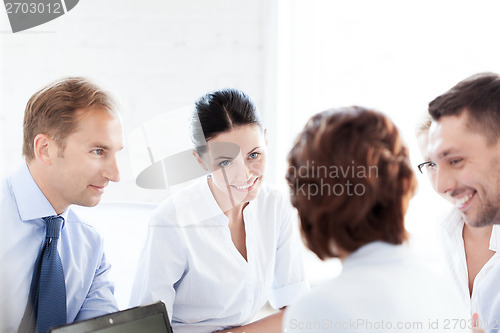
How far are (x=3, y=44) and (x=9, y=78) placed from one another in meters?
0.12

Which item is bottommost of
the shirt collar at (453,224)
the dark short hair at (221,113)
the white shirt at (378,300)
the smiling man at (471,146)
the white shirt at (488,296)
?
the white shirt at (488,296)

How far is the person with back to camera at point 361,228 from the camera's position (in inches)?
28.8

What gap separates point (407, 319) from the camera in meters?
0.74

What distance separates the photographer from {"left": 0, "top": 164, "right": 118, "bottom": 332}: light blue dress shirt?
1153 mm

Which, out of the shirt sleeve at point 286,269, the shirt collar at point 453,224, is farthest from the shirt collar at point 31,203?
the shirt collar at point 453,224

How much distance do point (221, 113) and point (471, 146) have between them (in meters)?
0.56

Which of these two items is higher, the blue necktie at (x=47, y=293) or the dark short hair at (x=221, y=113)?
the dark short hair at (x=221, y=113)

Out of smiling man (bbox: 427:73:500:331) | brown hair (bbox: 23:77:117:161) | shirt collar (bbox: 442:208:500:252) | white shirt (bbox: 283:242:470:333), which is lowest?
shirt collar (bbox: 442:208:500:252)

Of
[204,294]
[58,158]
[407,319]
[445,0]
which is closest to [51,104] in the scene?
[58,158]

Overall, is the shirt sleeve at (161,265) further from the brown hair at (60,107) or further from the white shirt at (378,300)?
the white shirt at (378,300)

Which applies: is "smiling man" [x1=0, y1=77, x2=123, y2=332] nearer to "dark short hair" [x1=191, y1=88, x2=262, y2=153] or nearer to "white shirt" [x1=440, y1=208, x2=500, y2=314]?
"dark short hair" [x1=191, y1=88, x2=262, y2=153]

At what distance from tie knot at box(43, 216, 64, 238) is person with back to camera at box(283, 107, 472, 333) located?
62cm

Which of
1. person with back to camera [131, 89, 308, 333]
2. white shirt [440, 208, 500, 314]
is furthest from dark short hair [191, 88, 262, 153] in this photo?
white shirt [440, 208, 500, 314]

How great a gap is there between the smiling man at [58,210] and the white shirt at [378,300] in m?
0.63
